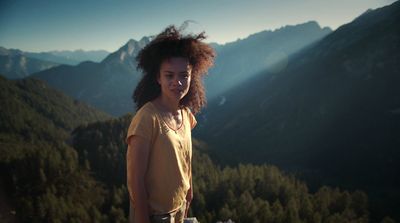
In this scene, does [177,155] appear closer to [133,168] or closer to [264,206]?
[133,168]

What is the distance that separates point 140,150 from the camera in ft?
13.8

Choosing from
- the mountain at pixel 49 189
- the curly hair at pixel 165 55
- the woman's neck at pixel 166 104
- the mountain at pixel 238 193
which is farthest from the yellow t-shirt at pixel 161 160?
the mountain at pixel 49 189

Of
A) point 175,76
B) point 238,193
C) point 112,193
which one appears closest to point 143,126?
point 175,76

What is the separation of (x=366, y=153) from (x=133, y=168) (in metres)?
201

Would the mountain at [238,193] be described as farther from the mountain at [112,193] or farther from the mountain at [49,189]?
the mountain at [49,189]

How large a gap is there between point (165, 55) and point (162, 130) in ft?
4.05

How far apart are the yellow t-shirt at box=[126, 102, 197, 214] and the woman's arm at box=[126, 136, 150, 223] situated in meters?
0.12

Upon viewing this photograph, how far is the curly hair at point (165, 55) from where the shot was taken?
16.2 ft

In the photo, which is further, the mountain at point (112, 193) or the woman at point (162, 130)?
the mountain at point (112, 193)

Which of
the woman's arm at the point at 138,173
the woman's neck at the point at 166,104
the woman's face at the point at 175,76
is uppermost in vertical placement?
the woman's face at the point at 175,76

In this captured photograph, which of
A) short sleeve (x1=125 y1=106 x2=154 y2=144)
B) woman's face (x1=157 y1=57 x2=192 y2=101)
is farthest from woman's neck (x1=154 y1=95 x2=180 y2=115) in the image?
short sleeve (x1=125 y1=106 x2=154 y2=144)

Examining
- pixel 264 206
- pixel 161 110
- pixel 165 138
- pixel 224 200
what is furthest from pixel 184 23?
pixel 224 200

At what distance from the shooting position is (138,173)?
427cm

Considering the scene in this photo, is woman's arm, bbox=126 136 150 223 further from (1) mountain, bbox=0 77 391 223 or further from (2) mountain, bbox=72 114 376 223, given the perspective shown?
(2) mountain, bbox=72 114 376 223
